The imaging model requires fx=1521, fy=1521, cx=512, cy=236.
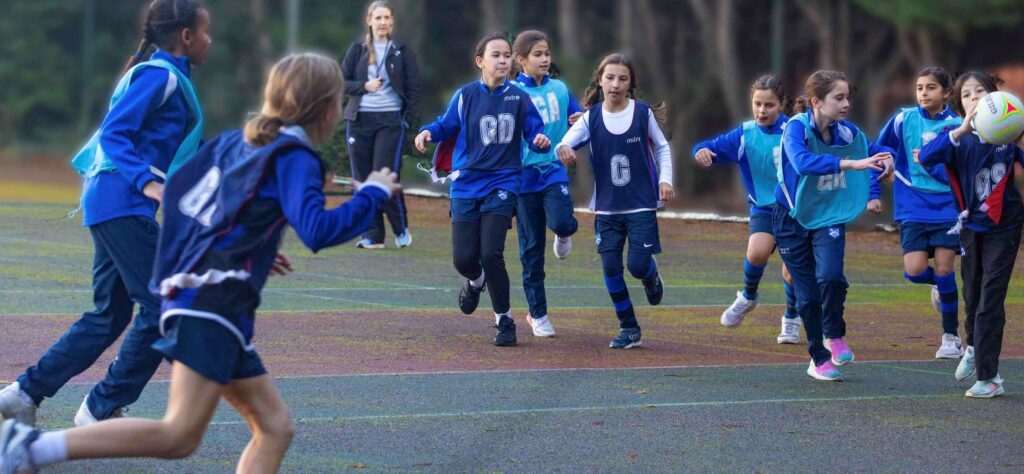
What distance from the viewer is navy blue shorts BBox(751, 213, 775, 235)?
958 centimetres

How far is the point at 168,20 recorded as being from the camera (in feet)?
19.9

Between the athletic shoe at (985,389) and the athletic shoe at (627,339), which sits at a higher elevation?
the athletic shoe at (985,389)

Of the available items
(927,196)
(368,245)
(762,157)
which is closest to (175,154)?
(762,157)

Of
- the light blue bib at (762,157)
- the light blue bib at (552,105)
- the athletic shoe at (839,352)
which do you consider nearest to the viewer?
the athletic shoe at (839,352)

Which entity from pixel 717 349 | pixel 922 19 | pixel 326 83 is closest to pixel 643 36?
pixel 922 19

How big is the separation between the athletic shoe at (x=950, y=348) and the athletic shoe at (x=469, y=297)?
9.13ft

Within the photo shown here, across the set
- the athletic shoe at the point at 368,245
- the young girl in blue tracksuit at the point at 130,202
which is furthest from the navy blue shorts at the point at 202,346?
the athletic shoe at the point at 368,245

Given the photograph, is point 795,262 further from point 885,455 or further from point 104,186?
point 104,186

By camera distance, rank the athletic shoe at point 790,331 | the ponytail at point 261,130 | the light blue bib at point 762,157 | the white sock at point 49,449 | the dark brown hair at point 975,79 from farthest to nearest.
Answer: the athletic shoe at point 790,331 < the light blue bib at point 762,157 < the dark brown hair at point 975,79 < the ponytail at point 261,130 < the white sock at point 49,449

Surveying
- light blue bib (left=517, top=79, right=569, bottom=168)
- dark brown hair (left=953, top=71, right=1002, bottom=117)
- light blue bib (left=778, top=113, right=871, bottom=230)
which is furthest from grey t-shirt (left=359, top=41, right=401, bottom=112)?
dark brown hair (left=953, top=71, right=1002, bottom=117)

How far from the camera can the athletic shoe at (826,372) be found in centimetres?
809

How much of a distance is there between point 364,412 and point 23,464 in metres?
2.51

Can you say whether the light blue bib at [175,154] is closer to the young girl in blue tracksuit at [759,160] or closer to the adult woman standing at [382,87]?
the young girl in blue tracksuit at [759,160]

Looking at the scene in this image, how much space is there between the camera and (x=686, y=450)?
6305 millimetres
